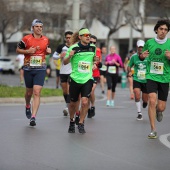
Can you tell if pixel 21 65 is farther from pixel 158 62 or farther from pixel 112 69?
pixel 158 62

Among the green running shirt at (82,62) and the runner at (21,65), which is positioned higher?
the green running shirt at (82,62)

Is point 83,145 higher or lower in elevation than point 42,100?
higher

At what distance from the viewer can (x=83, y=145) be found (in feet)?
33.1

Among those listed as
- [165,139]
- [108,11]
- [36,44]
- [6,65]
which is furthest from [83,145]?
[6,65]

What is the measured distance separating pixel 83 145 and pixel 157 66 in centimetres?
212

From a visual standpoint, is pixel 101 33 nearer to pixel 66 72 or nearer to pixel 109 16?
pixel 109 16

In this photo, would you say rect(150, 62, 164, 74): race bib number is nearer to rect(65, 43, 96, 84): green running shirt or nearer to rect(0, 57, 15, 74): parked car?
rect(65, 43, 96, 84): green running shirt

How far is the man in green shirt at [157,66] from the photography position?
1117 cm

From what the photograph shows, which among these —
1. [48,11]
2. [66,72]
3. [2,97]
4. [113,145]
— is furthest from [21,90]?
[48,11]

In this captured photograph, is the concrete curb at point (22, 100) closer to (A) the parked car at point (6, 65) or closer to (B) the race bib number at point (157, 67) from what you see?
(B) the race bib number at point (157, 67)

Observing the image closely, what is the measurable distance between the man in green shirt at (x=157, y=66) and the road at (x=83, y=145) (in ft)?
1.94

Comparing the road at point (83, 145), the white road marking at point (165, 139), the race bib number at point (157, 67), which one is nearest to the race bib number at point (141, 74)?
the road at point (83, 145)

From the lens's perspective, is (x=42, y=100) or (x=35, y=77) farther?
(x=42, y=100)

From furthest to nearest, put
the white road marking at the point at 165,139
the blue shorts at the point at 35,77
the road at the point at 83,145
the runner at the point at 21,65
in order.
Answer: the runner at the point at 21,65, the blue shorts at the point at 35,77, the white road marking at the point at 165,139, the road at the point at 83,145
